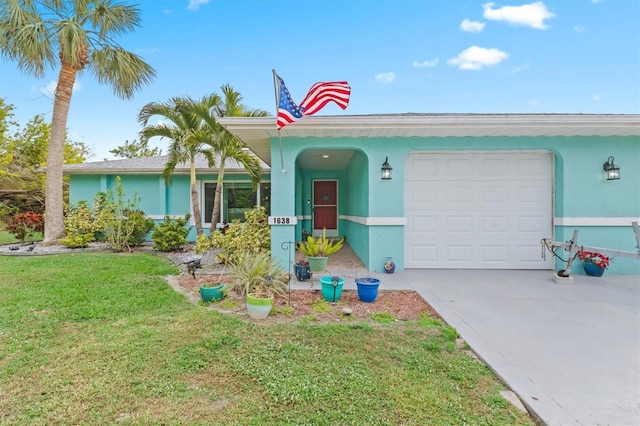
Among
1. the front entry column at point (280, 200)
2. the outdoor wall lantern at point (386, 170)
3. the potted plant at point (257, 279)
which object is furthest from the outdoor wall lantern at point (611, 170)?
the potted plant at point (257, 279)

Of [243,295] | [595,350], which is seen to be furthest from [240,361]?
[595,350]

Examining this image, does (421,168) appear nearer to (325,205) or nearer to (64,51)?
(325,205)

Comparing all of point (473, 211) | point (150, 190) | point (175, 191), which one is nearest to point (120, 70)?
point (150, 190)

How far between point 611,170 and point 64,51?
1358 cm

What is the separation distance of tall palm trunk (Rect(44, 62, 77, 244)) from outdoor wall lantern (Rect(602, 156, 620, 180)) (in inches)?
539

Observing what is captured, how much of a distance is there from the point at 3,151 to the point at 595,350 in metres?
26.1

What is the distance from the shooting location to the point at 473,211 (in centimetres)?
612

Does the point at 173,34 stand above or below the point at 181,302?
above

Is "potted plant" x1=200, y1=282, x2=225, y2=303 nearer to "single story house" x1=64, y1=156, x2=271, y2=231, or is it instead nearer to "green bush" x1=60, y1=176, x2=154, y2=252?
"green bush" x1=60, y1=176, x2=154, y2=252

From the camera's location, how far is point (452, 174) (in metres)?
6.15

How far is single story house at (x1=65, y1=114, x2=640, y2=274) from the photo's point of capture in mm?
5375

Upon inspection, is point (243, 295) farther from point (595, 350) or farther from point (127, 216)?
point (127, 216)

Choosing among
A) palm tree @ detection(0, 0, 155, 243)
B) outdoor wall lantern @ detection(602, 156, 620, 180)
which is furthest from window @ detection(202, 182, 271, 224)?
outdoor wall lantern @ detection(602, 156, 620, 180)

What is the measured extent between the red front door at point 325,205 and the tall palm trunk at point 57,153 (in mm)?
8041
